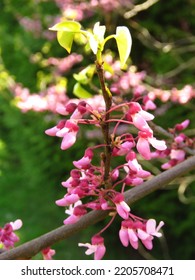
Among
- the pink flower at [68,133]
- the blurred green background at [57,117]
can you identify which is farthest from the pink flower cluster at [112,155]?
the blurred green background at [57,117]

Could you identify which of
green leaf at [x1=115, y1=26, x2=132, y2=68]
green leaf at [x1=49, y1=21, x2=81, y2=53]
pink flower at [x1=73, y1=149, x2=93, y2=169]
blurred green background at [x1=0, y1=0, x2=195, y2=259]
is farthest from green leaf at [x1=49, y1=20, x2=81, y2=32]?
blurred green background at [x1=0, y1=0, x2=195, y2=259]

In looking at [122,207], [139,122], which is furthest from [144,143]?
[122,207]

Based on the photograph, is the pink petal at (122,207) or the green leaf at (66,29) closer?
the green leaf at (66,29)

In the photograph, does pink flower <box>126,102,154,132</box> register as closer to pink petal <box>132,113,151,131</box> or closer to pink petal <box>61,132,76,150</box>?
pink petal <box>132,113,151,131</box>

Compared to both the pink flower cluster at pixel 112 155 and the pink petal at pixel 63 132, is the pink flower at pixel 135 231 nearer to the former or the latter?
the pink flower cluster at pixel 112 155

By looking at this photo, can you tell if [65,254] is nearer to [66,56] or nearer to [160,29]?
[66,56]
